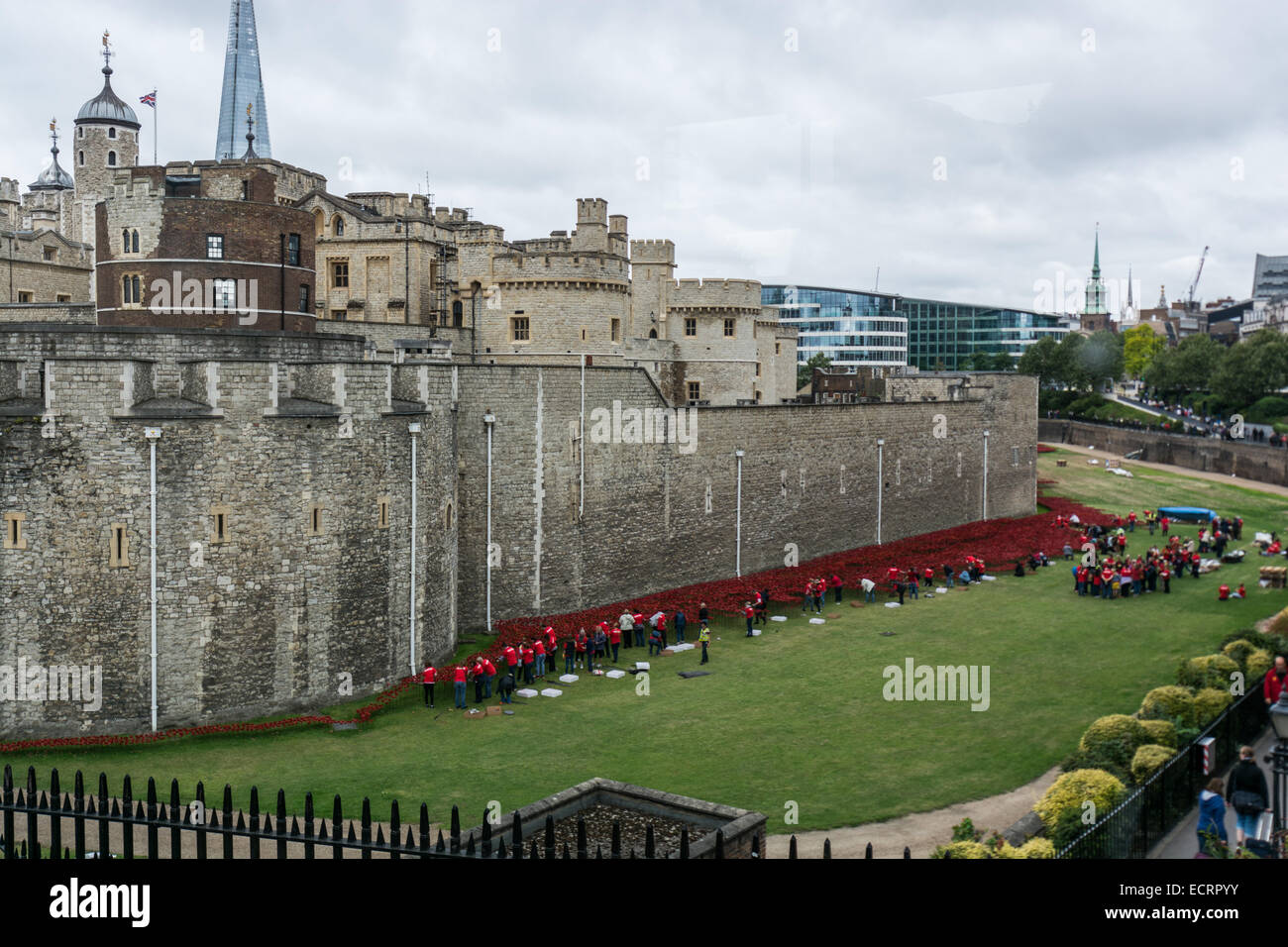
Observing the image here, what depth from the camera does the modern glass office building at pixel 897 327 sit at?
145m

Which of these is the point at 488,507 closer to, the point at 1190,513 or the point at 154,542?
the point at 154,542

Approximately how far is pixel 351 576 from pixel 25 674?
7.16m

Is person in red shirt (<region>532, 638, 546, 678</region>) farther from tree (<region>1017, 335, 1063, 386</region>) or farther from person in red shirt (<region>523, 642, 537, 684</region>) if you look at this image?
tree (<region>1017, 335, 1063, 386</region>)

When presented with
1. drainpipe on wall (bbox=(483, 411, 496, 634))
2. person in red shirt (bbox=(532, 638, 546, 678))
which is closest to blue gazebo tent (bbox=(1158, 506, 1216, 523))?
drainpipe on wall (bbox=(483, 411, 496, 634))

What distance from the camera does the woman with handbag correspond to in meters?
15.0

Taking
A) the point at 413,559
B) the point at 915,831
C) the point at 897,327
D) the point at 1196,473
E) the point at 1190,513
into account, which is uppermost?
the point at 897,327

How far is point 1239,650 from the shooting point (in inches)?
1033

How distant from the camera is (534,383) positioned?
35.6 metres

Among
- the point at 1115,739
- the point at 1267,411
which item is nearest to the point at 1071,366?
the point at 1267,411

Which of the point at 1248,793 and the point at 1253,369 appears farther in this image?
the point at 1253,369

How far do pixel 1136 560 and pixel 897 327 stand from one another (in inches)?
4100
